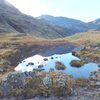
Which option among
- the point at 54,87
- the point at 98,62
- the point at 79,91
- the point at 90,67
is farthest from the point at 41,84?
the point at 98,62

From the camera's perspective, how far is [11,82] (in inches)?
1953

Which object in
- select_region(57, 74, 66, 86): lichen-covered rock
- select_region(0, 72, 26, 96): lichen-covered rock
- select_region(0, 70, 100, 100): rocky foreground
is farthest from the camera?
select_region(57, 74, 66, 86): lichen-covered rock

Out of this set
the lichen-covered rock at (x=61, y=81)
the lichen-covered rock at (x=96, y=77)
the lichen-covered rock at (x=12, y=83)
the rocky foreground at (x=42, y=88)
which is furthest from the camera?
the lichen-covered rock at (x=96, y=77)

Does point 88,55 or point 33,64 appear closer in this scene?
point 33,64

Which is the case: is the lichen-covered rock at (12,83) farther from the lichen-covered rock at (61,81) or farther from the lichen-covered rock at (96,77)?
the lichen-covered rock at (96,77)

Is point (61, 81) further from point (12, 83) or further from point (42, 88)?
point (12, 83)

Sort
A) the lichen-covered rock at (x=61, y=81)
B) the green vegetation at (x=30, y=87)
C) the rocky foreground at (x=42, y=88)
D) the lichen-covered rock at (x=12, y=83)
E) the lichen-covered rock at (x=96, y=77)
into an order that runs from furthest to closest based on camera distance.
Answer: the lichen-covered rock at (x=96, y=77) → the lichen-covered rock at (x=61, y=81) → the lichen-covered rock at (x=12, y=83) → the green vegetation at (x=30, y=87) → the rocky foreground at (x=42, y=88)

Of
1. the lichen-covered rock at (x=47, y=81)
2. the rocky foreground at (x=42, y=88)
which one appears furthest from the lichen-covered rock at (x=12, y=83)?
the lichen-covered rock at (x=47, y=81)

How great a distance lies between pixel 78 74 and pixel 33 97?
1901cm

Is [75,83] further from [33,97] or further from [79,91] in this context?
[33,97]

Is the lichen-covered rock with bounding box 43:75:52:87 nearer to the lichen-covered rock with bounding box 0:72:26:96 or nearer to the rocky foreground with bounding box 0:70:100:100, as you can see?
the rocky foreground with bounding box 0:70:100:100

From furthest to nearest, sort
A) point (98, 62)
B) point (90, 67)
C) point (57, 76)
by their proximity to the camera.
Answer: point (98, 62) → point (90, 67) → point (57, 76)

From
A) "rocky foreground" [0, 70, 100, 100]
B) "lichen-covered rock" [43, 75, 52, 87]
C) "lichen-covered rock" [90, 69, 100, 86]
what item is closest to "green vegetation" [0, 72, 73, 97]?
"rocky foreground" [0, 70, 100, 100]

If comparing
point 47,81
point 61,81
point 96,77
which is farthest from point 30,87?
point 96,77
